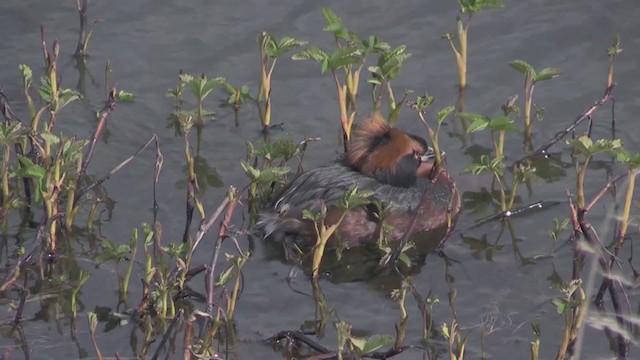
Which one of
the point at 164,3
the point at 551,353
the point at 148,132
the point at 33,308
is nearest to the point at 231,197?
the point at 33,308

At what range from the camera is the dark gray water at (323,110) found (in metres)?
7.12

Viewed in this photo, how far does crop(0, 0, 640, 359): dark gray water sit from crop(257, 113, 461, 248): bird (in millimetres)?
200

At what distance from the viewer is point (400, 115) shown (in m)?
9.50

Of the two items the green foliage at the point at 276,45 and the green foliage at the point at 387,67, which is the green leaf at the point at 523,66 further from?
the green foliage at the point at 276,45

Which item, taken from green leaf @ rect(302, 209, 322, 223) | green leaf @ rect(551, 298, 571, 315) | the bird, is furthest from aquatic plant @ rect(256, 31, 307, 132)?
green leaf @ rect(551, 298, 571, 315)

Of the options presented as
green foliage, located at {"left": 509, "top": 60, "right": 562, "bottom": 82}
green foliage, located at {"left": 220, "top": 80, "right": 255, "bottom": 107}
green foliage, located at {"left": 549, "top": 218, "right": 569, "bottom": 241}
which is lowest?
green foliage, located at {"left": 549, "top": 218, "right": 569, "bottom": 241}

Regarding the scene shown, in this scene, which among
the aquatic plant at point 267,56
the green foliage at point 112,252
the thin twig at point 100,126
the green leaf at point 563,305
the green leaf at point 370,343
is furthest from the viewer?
the aquatic plant at point 267,56

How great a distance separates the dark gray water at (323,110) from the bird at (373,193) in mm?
200

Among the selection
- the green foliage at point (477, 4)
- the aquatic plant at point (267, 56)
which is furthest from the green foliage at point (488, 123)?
the aquatic plant at point (267, 56)

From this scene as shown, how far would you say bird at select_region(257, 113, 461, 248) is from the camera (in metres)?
7.96

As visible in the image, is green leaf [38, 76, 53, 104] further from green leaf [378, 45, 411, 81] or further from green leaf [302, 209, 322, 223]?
green leaf [378, 45, 411, 81]

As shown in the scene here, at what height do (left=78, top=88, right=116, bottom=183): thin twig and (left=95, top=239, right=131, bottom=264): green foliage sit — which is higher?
(left=78, top=88, right=116, bottom=183): thin twig

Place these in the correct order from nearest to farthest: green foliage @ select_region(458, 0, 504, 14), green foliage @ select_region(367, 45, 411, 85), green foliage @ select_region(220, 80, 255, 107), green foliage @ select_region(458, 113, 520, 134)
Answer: green foliage @ select_region(458, 113, 520, 134)
green foliage @ select_region(367, 45, 411, 85)
green foliage @ select_region(458, 0, 504, 14)
green foliage @ select_region(220, 80, 255, 107)

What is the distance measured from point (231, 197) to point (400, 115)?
3081 millimetres
